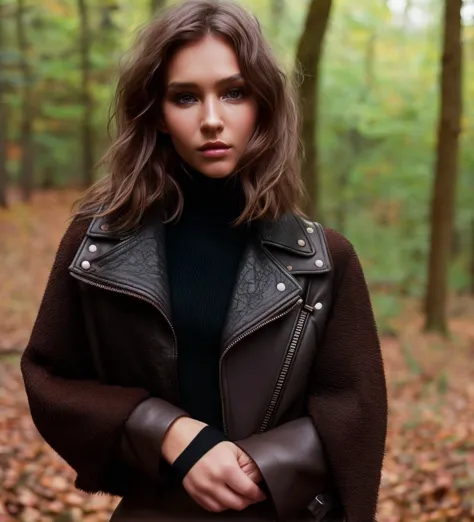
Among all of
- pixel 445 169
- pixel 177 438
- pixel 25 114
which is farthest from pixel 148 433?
pixel 25 114

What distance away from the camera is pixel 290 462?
190 centimetres

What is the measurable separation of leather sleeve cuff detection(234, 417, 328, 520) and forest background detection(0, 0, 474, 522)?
1216 mm

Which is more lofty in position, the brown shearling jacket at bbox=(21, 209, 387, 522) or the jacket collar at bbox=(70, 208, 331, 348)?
the jacket collar at bbox=(70, 208, 331, 348)

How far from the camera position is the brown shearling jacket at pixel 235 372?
1.94m

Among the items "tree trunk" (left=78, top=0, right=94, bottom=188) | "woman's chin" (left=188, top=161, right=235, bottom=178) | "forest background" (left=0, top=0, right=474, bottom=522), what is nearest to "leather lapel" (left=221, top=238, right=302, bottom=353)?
"woman's chin" (left=188, top=161, right=235, bottom=178)

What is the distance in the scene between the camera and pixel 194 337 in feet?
6.63

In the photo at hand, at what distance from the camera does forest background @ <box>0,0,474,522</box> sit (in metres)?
5.46

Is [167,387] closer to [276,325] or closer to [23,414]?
[276,325]

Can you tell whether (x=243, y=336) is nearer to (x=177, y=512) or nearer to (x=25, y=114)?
(x=177, y=512)

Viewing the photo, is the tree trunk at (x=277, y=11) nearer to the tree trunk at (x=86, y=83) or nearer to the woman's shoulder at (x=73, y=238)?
the tree trunk at (x=86, y=83)

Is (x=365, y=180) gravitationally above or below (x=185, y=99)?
below

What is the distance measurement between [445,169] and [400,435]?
16.8 ft

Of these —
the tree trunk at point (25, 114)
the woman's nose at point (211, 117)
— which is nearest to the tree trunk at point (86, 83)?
the tree trunk at point (25, 114)

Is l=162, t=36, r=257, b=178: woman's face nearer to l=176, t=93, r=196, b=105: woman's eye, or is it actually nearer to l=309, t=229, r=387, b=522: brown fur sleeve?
l=176, t=93, r=196, b=105: woman's eye
